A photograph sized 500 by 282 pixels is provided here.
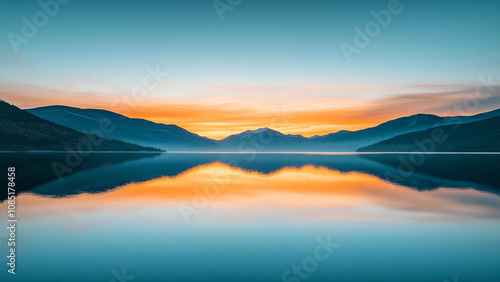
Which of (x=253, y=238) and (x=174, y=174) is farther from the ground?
(x=174, y=174)

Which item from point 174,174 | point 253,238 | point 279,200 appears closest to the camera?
point 253,238

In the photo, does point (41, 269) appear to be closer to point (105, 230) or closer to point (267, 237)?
point (105, 230)

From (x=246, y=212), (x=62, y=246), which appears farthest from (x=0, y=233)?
(x=246, y=212)

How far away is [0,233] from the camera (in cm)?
1708

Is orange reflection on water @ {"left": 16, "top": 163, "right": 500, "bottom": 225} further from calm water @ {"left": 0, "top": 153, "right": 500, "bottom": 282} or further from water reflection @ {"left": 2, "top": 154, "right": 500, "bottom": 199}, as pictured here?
water reflection @ {"left": 2, "top": 154, "right": 500, "bottom": 199}

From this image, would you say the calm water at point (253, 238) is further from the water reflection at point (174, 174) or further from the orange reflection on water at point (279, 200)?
the water reflection at point (174, 174)

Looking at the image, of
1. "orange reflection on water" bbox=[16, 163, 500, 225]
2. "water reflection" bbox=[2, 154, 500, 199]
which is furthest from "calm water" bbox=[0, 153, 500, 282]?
"water reflection" bbox=[2, 154, 500, 199]

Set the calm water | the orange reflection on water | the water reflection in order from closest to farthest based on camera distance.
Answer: the calm water
the orange reflection on water
the water reflection

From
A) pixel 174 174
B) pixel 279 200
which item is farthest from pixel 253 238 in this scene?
pixel 174 174

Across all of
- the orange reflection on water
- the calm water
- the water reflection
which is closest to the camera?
the calm water

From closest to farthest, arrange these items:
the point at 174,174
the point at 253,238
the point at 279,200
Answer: the point at 253,238
the point at 279,200
the point at 174,174

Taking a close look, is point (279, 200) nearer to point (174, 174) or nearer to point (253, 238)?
point (253, 238)

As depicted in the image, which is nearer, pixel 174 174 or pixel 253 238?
pixel 253 238

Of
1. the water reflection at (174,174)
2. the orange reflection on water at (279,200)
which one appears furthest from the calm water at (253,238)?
the water reflection at (174,174)
